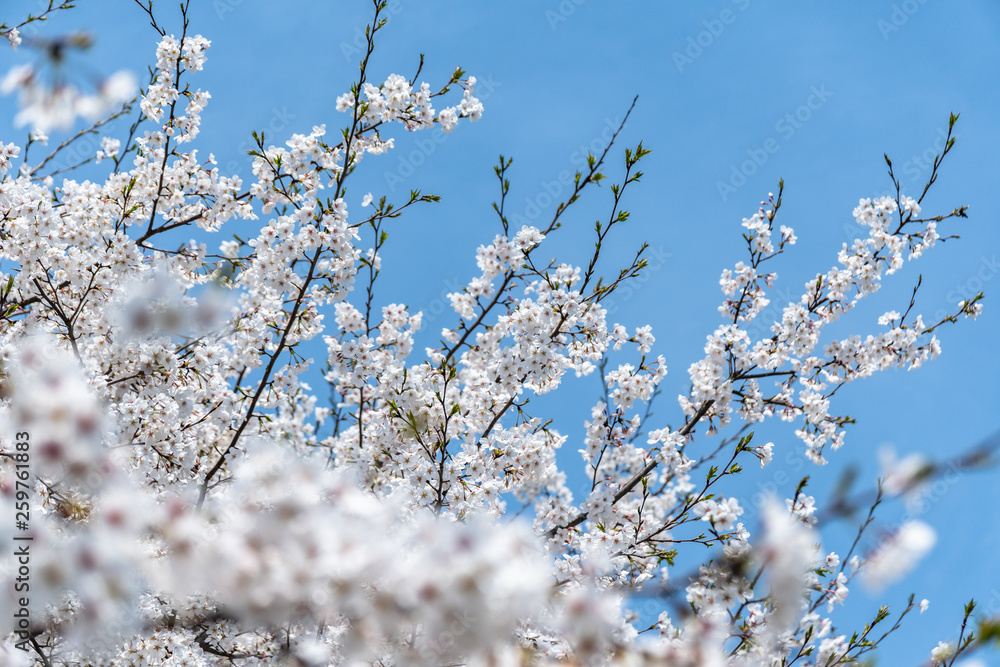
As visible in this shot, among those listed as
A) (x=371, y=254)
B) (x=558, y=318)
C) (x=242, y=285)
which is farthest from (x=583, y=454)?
(x=242, y=285)

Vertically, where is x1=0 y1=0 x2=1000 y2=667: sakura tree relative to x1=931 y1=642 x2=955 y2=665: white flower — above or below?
above

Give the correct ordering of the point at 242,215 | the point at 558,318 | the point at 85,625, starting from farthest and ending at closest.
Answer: the point at 242,215
the point at 558,318
the point at 85,625

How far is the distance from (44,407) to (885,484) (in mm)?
2346

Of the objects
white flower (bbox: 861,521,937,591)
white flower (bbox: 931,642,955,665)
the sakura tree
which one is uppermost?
the sakura tree

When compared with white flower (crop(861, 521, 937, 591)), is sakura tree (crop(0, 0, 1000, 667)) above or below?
above

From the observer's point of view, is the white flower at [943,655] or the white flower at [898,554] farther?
the white flower at [943,655]

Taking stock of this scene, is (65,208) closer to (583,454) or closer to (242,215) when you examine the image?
(242,215)

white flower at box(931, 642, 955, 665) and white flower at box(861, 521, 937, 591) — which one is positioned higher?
white flower at box(861, 521, 937, 591)

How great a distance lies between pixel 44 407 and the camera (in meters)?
1.55

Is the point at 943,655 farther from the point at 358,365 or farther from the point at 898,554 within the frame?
the point at 358,365

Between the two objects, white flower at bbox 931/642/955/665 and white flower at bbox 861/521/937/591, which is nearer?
white flower at bbox 861/521/937/591

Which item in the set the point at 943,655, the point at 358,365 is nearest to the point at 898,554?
the point at 943,655

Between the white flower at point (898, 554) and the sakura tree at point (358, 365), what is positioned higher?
the sakura tree at point (358, 365)

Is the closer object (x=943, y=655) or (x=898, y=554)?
(x=898, y=554)
